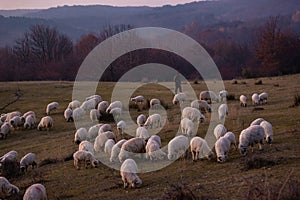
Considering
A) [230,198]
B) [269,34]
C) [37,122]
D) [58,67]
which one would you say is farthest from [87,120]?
[58,67]

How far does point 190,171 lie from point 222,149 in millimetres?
1295

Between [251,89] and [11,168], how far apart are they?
21.0 meters

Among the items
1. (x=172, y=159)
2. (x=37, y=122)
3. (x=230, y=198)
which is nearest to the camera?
(x=230, y=198)

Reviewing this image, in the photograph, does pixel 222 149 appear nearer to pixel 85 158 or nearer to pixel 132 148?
pixel 132 148

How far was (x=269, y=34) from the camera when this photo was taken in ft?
201

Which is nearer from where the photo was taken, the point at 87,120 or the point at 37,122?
the point at 87,120

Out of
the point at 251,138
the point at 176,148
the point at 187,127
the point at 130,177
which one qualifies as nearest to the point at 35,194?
the point at 130,177

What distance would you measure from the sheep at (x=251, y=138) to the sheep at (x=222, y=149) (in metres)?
0.39

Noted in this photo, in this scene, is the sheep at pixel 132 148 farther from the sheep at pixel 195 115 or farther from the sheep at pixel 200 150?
the sheep at pixel 195 115

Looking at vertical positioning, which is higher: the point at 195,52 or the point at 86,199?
the point at 195,52

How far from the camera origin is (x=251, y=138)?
43.2ft

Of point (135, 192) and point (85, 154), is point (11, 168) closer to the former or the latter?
point (85, 154)

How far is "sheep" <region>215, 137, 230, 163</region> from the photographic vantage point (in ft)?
41.5

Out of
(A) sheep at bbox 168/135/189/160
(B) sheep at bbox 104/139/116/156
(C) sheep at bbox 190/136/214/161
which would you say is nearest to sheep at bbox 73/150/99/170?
(B) sheep at bbox 104/139/116/156
